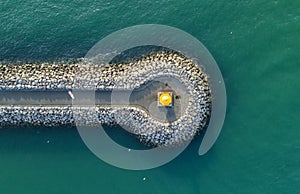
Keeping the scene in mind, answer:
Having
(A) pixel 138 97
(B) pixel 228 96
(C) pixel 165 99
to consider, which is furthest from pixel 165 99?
(B) pixel 228 96

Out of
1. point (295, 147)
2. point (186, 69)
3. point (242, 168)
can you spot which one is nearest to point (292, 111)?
point (295, 147)

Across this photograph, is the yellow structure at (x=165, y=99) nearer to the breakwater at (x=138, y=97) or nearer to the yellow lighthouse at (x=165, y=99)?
the yellow lighthouse at (x=165, y=99)

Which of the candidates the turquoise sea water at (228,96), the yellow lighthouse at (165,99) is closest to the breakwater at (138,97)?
the yellow lighthouse at (165,99)

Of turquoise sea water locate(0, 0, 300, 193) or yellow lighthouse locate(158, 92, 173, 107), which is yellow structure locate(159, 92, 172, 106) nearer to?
yellow lighthouse locate(158, 92, 173, 107)

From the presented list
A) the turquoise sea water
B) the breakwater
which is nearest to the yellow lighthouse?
the breakwater

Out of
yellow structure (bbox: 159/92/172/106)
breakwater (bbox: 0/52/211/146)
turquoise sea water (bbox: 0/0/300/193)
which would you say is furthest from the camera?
breakwater (bbox: 0/52/211/146)
